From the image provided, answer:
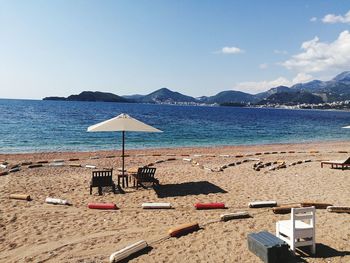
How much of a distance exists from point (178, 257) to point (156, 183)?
21.5 ft

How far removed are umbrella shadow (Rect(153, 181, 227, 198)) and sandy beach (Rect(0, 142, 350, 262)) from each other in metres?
0.04

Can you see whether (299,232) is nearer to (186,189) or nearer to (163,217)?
(163,217)

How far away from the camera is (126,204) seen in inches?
431

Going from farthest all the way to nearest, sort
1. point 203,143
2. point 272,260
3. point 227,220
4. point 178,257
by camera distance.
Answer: point 203,143 → point 227,220 → point 178,257 → point 272,260

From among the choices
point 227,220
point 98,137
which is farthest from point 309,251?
point 98,137

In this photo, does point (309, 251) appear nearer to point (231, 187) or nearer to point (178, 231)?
point (178, 231)

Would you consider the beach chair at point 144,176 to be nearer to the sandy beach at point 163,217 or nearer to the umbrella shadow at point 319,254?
the sandy beach at point 163,217

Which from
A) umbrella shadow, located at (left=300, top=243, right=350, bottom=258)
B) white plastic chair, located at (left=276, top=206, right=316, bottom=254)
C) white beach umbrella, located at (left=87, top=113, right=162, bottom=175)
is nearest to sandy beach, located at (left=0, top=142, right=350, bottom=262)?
umbrella shadow, located at (left=300, top=243, right=350, bottom=258)

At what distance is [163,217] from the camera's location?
9.51 meters

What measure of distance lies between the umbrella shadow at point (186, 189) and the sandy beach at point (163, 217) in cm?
4

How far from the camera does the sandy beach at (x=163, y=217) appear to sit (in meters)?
7.20

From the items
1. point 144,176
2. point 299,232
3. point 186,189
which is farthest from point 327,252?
point 144,176

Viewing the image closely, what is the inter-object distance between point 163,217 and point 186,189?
3516 mm

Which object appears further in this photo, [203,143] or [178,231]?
[203,143]
